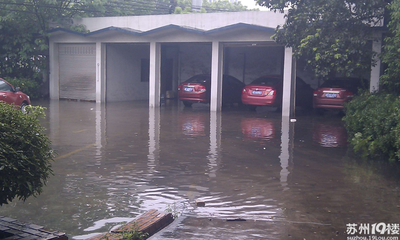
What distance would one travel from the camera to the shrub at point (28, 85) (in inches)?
842

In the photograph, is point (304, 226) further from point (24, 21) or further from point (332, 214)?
point (24, 21)

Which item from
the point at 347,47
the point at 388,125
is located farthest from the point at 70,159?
the point at 347,47

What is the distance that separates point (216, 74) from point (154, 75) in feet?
10.3

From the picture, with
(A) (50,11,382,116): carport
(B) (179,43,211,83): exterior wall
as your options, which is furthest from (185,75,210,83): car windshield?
(B) (179,43,211,83): exterior wall

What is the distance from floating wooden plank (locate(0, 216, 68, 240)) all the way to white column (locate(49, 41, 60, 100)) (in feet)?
64.6

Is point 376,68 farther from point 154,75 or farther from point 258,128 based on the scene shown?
point 154,75

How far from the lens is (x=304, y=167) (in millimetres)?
8250

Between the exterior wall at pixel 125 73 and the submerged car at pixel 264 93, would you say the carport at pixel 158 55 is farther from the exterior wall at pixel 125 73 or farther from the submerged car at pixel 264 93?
the submerged car at pixel 264 93

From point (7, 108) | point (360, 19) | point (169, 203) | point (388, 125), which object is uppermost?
point (360, 19)

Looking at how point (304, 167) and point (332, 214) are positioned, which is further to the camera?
point (304, 167)

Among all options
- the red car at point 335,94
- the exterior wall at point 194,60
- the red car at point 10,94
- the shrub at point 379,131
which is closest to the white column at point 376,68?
the red car at point 335,94

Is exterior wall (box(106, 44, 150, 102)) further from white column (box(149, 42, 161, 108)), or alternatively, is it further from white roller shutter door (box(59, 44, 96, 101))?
white column (box(149, 42, 161, 108))

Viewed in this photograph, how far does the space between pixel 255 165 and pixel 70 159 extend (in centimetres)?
361

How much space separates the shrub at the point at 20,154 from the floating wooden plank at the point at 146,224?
902mm
